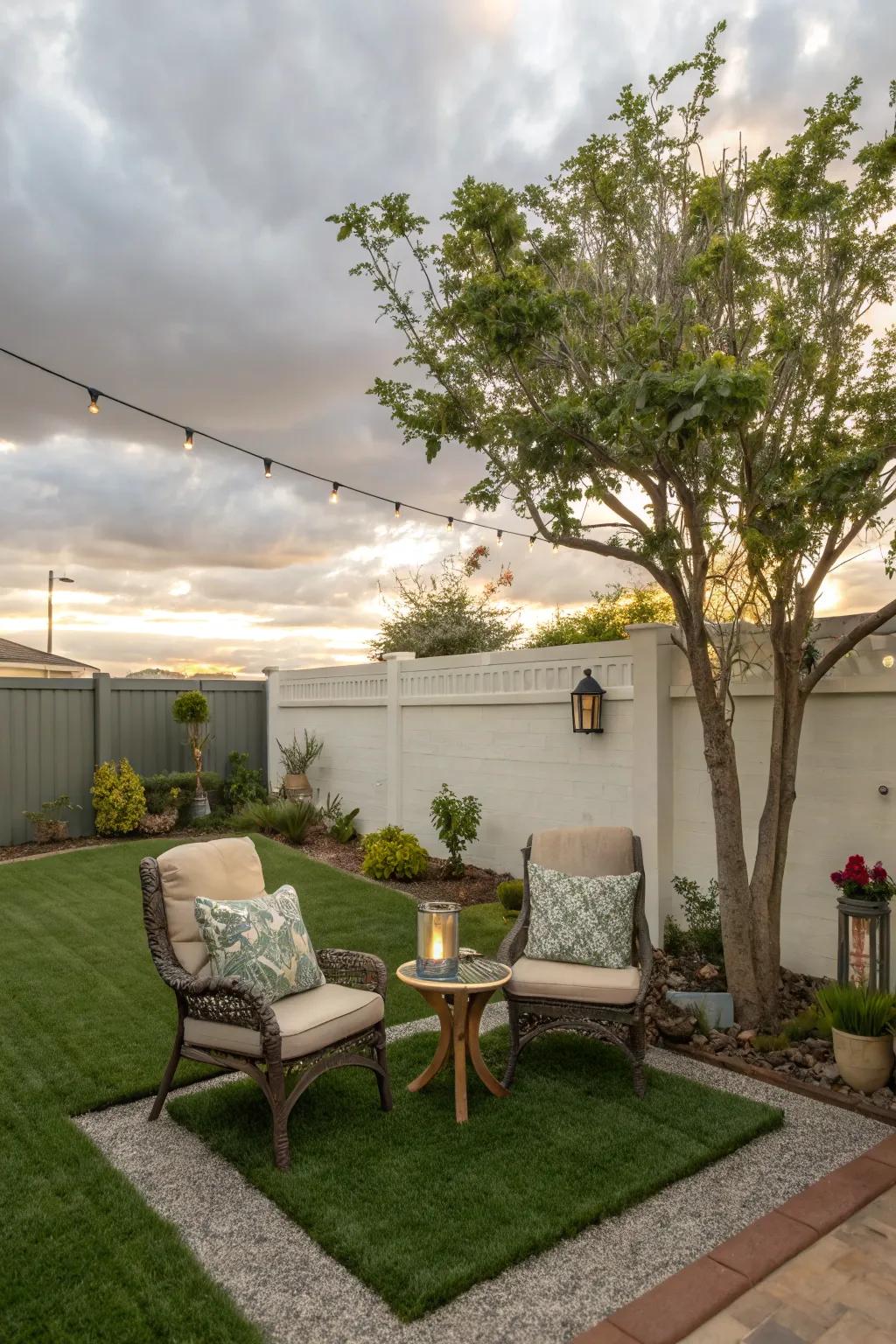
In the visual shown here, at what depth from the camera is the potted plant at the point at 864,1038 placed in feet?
11.3

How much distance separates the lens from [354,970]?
11.6ft

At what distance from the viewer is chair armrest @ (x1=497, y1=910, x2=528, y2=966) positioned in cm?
387

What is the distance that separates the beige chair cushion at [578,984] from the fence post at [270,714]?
7227mm

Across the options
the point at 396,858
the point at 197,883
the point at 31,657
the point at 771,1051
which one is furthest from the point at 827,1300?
the point at 31,657

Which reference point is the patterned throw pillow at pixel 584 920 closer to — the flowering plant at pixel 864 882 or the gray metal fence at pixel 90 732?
the flowering plant at pixel 864 882

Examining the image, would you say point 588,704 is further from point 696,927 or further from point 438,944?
point 438,944

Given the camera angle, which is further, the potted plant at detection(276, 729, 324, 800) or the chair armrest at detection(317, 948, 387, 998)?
the potted plant at detection(276, 729, 324, 800)

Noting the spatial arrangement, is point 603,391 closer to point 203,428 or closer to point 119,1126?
point 119,1126

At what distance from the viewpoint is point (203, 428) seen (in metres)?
7.09

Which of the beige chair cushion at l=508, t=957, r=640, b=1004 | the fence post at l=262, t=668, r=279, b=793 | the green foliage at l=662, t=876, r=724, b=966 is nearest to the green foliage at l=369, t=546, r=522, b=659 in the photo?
the fence post at l=262, t=668, r=279, b=793

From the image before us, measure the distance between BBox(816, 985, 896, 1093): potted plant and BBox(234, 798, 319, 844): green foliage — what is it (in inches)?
239

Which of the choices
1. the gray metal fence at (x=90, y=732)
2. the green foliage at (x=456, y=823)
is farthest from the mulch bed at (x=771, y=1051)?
the gray metal fence at (x=90, y=732)

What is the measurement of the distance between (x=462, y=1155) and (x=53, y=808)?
7.60m

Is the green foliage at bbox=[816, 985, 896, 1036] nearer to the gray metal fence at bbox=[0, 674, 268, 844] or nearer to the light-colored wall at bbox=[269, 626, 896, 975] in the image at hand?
the light-colored wall at bbox=[269, 626, 896, 975]
